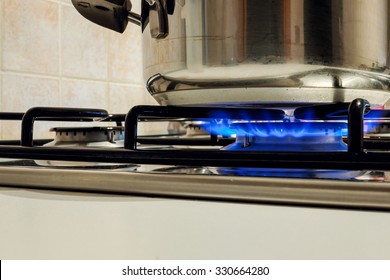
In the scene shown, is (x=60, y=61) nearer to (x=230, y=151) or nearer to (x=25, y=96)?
(x=25, y=96)

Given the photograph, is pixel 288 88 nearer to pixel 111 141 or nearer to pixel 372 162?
pixel 372 162

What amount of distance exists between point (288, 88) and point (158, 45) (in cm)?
14

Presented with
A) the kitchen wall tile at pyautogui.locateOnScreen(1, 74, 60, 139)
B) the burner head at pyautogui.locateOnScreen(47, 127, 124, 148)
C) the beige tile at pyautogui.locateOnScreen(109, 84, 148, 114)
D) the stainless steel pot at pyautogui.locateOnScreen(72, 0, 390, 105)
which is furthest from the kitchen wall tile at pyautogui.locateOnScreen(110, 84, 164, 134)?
the stainless steel pot at pyautogui.locateOnScreen(72, 0, 390, 105)

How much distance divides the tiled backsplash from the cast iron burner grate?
0.35 meters

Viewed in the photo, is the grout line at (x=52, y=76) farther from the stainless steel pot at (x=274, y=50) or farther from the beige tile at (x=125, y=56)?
the stainless steel pot at (x=274, y=50)

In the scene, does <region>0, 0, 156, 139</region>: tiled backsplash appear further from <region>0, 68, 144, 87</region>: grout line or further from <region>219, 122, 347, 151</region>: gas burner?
<region>219, 122, 347, 151</region>: gas burner

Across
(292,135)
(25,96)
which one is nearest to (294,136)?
(292,135)

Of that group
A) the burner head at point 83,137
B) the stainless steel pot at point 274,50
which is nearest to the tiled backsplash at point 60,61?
the burner head at point 83,137

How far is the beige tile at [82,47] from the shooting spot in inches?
39.3

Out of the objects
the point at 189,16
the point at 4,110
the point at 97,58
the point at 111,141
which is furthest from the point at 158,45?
the point at 97,58

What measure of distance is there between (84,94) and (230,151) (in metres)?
0.71

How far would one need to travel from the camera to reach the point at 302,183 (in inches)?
12.7

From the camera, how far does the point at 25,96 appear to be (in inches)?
36.2

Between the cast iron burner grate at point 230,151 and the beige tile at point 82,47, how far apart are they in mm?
430
